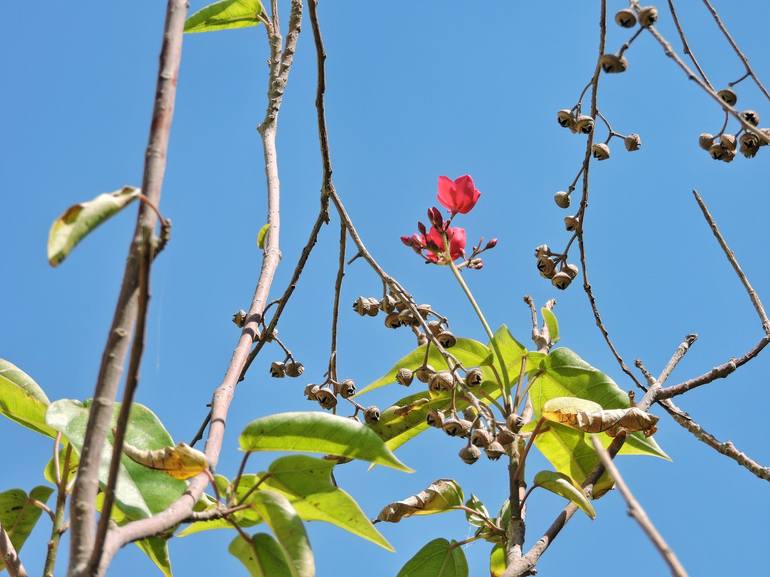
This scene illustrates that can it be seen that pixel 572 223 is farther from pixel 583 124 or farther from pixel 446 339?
pixel 446 339

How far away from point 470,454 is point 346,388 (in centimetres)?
37

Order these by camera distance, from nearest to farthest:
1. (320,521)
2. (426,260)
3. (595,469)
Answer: (320,521)
(595,469)
(426,260)

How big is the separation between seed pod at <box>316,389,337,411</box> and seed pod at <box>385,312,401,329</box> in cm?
15

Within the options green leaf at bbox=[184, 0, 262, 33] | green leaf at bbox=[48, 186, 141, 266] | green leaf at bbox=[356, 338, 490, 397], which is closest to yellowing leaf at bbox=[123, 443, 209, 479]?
green leaf at bbox=[48, 186, 141, 266]

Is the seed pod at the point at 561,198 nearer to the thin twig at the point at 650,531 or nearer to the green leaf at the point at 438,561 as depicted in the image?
the green leaf at the point at 438,561

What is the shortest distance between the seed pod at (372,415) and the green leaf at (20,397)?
50cm

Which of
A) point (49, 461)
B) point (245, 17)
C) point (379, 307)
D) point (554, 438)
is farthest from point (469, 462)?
point (245, 17)

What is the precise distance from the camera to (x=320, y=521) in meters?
1.13

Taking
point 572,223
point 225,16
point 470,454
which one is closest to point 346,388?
point 470,454

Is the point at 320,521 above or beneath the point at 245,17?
beneath

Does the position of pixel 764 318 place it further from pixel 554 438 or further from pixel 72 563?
pixel 72 563

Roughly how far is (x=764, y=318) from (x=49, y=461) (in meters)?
1.14

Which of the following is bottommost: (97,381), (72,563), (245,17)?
(72,563)

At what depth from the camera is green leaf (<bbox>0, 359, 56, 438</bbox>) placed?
4.00 feet
